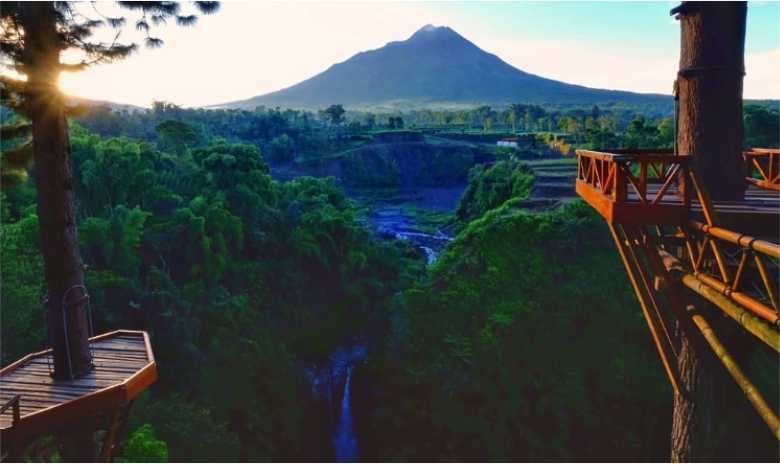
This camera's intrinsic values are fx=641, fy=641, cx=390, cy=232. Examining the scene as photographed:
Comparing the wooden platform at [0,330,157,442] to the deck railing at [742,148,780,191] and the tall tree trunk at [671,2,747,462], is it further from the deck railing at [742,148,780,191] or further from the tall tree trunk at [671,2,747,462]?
the deck railing at [742,148,780,191]

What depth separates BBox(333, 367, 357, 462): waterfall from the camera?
1917cm

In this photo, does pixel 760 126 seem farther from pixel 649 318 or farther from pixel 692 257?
pixel 692 257

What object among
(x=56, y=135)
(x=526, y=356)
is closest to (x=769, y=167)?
(x=56, y=135)

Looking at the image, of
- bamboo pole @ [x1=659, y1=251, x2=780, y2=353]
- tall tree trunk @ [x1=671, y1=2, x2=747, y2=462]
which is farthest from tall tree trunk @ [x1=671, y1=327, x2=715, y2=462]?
bamboo pole @ [x1=659, y1=251, x2=780, y2=353]

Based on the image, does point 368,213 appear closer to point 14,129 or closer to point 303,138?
point 303,138

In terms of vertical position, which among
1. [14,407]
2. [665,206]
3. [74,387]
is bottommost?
[74,387]

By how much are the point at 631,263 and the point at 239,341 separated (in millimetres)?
13830

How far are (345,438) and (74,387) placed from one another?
15.0 metres

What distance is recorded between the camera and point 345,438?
1989cm

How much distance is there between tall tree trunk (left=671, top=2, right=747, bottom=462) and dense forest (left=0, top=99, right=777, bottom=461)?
29.7ft

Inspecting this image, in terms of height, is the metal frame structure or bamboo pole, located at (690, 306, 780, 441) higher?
the metal frame structure

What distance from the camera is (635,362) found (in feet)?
51.0

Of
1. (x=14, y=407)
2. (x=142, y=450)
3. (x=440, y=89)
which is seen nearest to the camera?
(x=14, y=407)

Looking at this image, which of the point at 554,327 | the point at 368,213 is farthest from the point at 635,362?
the point at 368,213
